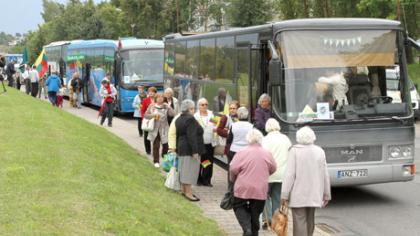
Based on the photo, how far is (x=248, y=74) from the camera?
41.2 ft

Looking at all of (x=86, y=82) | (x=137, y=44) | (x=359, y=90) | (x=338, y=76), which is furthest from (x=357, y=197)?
(x=86, y=82)

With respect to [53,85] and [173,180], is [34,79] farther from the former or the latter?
[173,180]

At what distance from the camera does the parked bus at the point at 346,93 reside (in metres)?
10.6

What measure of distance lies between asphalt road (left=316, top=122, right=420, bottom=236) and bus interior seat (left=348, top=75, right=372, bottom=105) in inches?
70.7

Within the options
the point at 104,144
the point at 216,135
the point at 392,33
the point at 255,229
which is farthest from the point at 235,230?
the point at 104,144

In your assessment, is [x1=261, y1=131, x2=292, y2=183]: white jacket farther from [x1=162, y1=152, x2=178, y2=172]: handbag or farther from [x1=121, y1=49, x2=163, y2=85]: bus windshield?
[x1=121, y1=49, x2=163, y2=85]: bus windshield

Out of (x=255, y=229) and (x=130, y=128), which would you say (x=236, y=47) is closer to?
(x=255, y=229)

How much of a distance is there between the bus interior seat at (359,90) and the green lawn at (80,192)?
10.4ft

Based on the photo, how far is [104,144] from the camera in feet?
49.1

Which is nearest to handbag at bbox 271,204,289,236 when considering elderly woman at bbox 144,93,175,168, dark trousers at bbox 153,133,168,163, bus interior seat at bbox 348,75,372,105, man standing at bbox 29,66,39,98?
bus interior seat at bbox 348,75,372,105

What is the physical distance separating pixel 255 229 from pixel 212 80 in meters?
7.48

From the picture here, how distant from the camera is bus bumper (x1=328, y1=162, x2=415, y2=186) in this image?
416 inches

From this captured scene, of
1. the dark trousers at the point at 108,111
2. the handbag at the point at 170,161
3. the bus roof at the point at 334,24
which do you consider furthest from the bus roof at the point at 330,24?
the dark trousers at the point at 108,111

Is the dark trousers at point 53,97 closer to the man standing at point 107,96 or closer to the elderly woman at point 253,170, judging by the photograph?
the man standing at point 107,96
